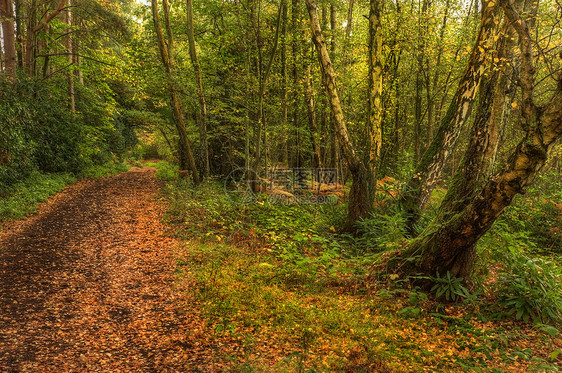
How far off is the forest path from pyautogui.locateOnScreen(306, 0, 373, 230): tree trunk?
4.62m

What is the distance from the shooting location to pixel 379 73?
8.28m

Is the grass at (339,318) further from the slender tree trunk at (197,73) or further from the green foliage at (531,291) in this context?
the slender tree trunk at (197,73)

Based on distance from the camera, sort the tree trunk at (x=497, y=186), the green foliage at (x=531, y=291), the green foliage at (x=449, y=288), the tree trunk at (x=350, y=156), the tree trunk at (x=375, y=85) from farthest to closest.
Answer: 1. the tree trunk at (x=375, y=85)
2. the tree trunk at (x=350, y=156)
3. the green foliage at (x=449, y=288)
4. the green foliage at (x=531, y=291)
5. the tree trunk at (x=497, y=186)

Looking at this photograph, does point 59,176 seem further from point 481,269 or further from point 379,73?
point 481,269

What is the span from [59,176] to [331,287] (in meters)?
13.7

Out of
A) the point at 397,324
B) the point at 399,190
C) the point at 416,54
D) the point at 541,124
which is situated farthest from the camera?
the point at 416,54

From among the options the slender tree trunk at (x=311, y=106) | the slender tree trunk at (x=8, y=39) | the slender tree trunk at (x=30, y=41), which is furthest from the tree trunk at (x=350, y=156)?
the slender tree trunk at (x=30, y=41)

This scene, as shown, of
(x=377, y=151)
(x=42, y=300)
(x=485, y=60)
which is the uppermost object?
(x=485, y=60)

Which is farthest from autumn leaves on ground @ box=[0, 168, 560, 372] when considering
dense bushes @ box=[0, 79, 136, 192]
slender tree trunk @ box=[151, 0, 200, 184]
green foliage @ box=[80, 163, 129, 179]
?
green foliage @ box=[80, 163, 129, 179]

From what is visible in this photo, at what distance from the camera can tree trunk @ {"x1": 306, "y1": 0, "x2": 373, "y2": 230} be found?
25.3ft

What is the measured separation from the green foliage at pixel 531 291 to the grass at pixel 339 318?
0.70ft

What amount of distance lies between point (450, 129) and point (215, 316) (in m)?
6.39

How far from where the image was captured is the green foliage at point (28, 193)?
29.3ft

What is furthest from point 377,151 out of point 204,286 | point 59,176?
point 59,176
